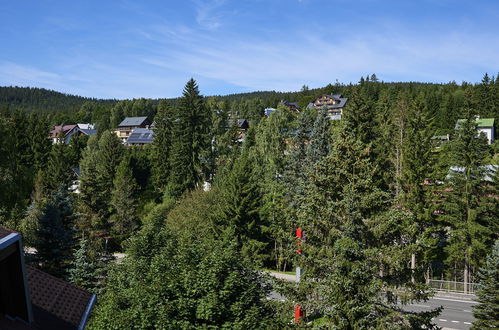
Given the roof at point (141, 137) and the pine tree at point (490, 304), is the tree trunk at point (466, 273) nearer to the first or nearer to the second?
the pine tree at point (490, 304)

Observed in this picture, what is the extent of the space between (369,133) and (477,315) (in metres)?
21.0

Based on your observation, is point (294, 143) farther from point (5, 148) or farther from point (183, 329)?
point (183, 329)

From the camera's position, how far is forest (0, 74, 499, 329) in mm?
13719

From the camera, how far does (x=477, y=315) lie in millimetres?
18484

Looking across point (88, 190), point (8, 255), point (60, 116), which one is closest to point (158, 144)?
point (88, 190)

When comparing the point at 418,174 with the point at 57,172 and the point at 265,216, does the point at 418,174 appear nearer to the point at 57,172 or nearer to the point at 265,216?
the point at 265,216

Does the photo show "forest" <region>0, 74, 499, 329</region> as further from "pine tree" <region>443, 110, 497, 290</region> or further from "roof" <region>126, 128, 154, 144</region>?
"roof" <region>126, 128, 154, 144</region>

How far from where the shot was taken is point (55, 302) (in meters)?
9.07

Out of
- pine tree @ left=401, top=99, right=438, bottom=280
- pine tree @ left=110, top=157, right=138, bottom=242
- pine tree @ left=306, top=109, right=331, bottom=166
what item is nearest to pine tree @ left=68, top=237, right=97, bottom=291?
pine tree @ left=306, top=109, right=331, bottom=166

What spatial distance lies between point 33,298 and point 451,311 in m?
27.1

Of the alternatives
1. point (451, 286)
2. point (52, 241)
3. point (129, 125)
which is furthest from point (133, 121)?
point (451, 286)

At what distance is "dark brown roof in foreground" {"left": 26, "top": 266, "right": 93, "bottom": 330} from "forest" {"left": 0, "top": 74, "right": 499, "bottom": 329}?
307 cm

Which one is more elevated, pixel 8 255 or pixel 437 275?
pixel 8 255

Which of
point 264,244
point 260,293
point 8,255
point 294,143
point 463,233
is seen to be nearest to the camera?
point 8,255
